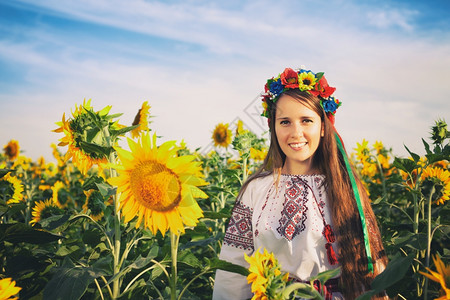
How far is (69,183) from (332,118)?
559 cm

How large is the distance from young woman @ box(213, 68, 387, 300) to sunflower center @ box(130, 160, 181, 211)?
2.69 feet

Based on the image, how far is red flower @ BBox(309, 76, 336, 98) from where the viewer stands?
2.31 metres

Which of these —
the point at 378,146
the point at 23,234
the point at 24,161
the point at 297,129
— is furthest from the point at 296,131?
the point at 24,161

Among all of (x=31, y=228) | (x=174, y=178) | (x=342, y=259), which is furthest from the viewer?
(x=342, y=259)

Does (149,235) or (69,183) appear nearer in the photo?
(149,235)

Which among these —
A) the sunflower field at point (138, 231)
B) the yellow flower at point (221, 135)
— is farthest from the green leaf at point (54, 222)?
the yellow flower at point (221, 135)

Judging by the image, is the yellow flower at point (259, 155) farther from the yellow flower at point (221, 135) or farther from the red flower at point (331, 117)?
the red flower at point (331, 117)

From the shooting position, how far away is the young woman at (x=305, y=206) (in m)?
1.97

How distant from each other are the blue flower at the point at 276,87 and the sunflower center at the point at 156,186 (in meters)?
1.16

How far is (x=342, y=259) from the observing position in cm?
196

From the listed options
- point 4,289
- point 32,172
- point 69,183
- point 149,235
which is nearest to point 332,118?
point 149,235

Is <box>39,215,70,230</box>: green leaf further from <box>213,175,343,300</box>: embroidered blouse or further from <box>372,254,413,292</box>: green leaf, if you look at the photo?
<box>372,254,413,292</box>: green leaf

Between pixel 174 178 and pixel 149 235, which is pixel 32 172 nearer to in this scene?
pixel 149 235

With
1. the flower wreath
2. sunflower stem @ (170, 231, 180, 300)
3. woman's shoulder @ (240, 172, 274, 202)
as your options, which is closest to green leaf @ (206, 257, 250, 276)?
sunflower stem @ (170, 231, 180, 300)
